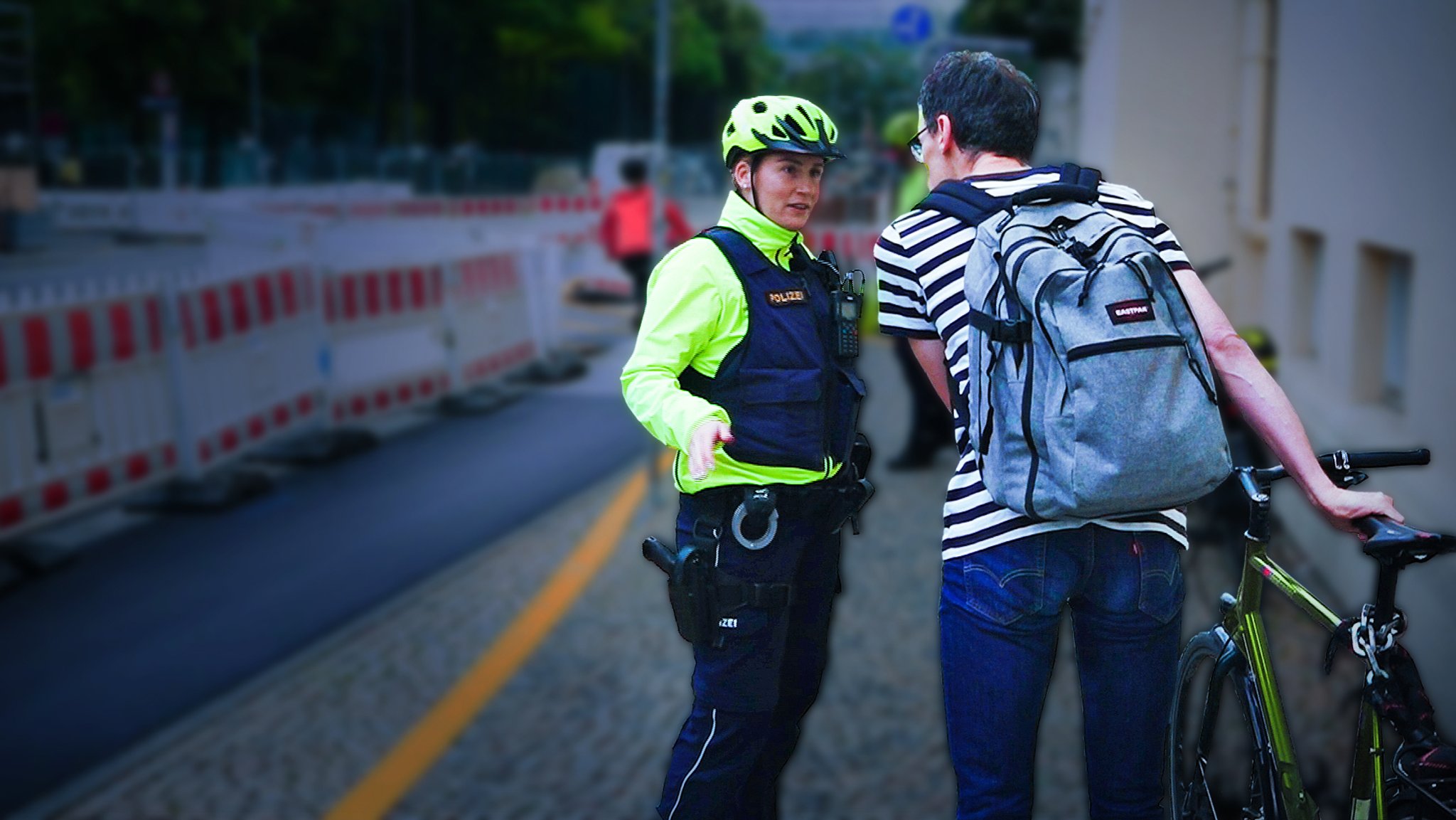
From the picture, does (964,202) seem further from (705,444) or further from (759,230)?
(705,444)

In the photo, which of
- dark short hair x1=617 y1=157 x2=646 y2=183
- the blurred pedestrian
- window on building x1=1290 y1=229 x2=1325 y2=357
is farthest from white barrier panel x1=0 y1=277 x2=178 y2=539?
window on building x1=1290 y1=229 x2=1325 y2=357

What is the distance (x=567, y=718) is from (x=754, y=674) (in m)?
6.97

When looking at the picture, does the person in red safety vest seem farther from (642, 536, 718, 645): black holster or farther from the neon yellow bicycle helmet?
the neon yellow bicycle helmet

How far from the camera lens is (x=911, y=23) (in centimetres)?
235

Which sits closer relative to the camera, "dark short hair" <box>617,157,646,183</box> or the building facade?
"dark short hair" <box>617,157,646,183</box>

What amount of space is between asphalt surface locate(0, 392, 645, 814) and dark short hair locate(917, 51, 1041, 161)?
20.4ft

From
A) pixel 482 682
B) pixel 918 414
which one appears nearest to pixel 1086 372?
pixel 482 682

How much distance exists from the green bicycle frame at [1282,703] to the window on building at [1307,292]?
7566mm

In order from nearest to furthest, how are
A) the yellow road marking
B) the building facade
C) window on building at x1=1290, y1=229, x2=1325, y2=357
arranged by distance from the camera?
1. the building facade
2. the yellow road marking
3. window on building at x1=1290, y1=229, x2=1325, y2=357

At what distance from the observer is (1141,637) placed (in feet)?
7.63

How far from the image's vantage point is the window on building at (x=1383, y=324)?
7953 millimetres

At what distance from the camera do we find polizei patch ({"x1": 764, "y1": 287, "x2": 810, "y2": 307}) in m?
1.86

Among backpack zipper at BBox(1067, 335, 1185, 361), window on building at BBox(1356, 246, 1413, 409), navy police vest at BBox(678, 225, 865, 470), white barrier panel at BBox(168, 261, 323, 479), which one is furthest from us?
white barrier panel at BBox(168, 261, 323, 479)

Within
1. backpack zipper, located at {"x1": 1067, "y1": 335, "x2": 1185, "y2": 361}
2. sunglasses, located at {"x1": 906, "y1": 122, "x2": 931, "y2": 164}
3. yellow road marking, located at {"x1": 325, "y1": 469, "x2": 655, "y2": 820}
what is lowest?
yellow road marking, located at {"x1": 325, "y1": 469, "x2": 655, "y2": 820}
